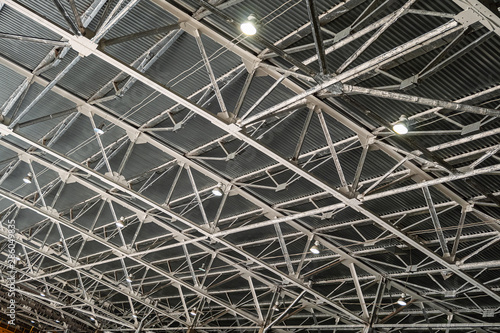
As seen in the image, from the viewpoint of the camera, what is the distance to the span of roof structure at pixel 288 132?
13578 mm

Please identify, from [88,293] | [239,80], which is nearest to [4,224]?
[88,293]

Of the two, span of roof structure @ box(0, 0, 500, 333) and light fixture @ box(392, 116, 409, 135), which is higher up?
span of roof structure @ box(0, 0, 500, 333)

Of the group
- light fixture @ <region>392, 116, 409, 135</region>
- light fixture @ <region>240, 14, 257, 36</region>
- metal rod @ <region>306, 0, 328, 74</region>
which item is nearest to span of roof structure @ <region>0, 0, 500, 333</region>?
metal rod @ <region>306, 0, 328, 74</region>

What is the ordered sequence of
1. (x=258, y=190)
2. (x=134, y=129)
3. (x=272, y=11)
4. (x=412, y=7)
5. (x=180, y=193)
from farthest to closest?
(x=180, y=193), (x=258, y=190), (x=134, y=129), (x=272, y=11), (x=412, y=7)

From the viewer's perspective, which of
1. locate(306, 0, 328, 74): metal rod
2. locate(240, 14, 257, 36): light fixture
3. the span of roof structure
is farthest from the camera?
the span of roof structure

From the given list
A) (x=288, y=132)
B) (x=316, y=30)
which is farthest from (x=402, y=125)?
(x=288, y=132)

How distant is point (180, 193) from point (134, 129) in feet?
17.2

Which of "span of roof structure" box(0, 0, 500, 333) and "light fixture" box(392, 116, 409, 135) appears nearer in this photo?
"light fixture" box(392, 116, 409, 135)

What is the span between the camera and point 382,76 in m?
14.8

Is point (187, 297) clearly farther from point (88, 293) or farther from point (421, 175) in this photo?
point (421, 175)

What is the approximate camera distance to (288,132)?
18.9 meters

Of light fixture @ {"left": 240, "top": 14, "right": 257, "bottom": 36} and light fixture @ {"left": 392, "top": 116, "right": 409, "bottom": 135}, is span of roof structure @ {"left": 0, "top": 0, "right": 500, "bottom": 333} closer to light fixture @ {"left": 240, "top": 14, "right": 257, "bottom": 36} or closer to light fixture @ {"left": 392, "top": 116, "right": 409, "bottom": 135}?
light fixture @ {"left": 240, "top": 14, "right": 257, "bottom": 36}

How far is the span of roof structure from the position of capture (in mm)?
13578

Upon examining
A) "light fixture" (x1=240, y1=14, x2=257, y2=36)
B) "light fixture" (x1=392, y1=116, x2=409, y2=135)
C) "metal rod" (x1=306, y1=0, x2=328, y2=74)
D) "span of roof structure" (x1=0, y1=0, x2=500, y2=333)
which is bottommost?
"light fixture" (x1=392, y1=116, x2=409, y2=135)
